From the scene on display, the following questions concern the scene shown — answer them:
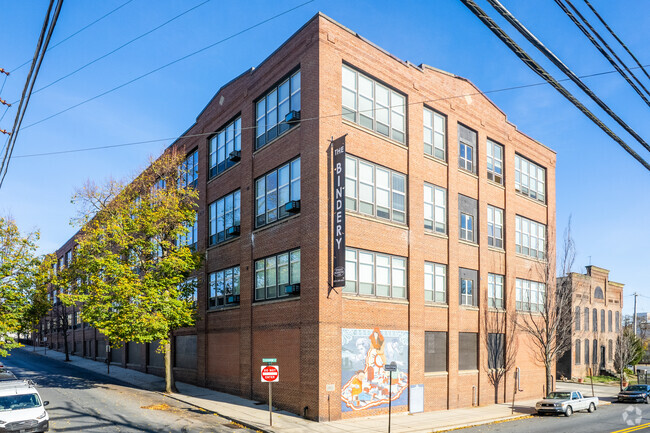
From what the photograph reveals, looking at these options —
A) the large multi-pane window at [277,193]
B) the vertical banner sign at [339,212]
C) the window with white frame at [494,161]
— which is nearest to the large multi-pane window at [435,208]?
the window with white frame at [494,161]

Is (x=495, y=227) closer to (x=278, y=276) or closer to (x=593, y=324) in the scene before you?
(x=278, y=276)

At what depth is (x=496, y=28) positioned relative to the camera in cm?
832

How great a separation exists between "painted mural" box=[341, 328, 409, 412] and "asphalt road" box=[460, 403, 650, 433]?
13.5 feet

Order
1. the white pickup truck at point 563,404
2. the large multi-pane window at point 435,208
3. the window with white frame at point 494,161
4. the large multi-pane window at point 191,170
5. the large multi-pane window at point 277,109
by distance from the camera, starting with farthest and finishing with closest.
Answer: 1. the large multi-pane window at point 191,170
2. the window with white frame at point 494,161
3. the large multi-pane window at point 435,208
4. the white pickup truck at point 563,404
5. the large multi-pane window at point 277,109

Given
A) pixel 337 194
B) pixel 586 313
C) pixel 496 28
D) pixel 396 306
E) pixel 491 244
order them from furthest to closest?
1. pixel 586 313
2. pixel 491 244
3. pixel 396 306
4. pixel 337 194
5. pixel 496 28

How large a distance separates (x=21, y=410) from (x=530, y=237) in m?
31.5

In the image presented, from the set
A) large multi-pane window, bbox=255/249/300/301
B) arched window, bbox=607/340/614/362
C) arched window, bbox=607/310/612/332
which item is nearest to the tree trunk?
large multi-pane window, bbox=255/249/300/301

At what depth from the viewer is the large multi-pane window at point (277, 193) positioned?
2589 centimetres

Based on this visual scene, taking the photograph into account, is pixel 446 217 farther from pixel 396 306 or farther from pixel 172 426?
pixel 172 426

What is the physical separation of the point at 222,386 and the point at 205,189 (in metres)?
12.4

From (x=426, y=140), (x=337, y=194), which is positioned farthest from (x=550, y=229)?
(x=337, y=194)

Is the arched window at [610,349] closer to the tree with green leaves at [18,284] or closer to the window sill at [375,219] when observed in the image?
the window sill at [375,219]

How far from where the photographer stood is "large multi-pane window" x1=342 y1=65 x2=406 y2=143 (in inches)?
1016

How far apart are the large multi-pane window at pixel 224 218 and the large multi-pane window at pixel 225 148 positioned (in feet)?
6.39
